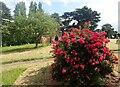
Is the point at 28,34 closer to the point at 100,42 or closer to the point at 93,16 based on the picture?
the point at 93,16

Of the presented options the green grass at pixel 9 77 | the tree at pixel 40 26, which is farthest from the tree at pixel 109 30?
the green grass at pixel 9 77

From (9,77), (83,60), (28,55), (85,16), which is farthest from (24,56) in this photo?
(85,16)

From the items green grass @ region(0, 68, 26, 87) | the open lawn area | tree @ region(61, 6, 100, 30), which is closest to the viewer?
green grass @ region(0, 68, 26, 87)

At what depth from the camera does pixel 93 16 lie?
38531 mm

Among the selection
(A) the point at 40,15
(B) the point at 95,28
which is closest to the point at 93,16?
(B) the point at 95,28

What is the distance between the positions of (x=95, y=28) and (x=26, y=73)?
2935 centimetres

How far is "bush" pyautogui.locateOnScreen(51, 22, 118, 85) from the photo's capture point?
6.97m

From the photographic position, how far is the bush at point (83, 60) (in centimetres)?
697

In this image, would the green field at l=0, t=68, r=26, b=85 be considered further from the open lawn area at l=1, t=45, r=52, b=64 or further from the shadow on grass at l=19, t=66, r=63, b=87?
the open lawn area at l=1, t=45, r=52, b=64

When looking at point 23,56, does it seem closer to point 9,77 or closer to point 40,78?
point 9,77

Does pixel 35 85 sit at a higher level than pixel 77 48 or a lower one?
lower

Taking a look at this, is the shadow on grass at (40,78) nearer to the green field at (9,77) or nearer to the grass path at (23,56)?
the green field at (9,77)

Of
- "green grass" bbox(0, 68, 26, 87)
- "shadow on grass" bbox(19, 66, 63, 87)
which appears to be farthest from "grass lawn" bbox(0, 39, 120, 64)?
"shadow on grass" bbox(19, 66, 63, 87)

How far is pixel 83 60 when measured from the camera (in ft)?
23.1
